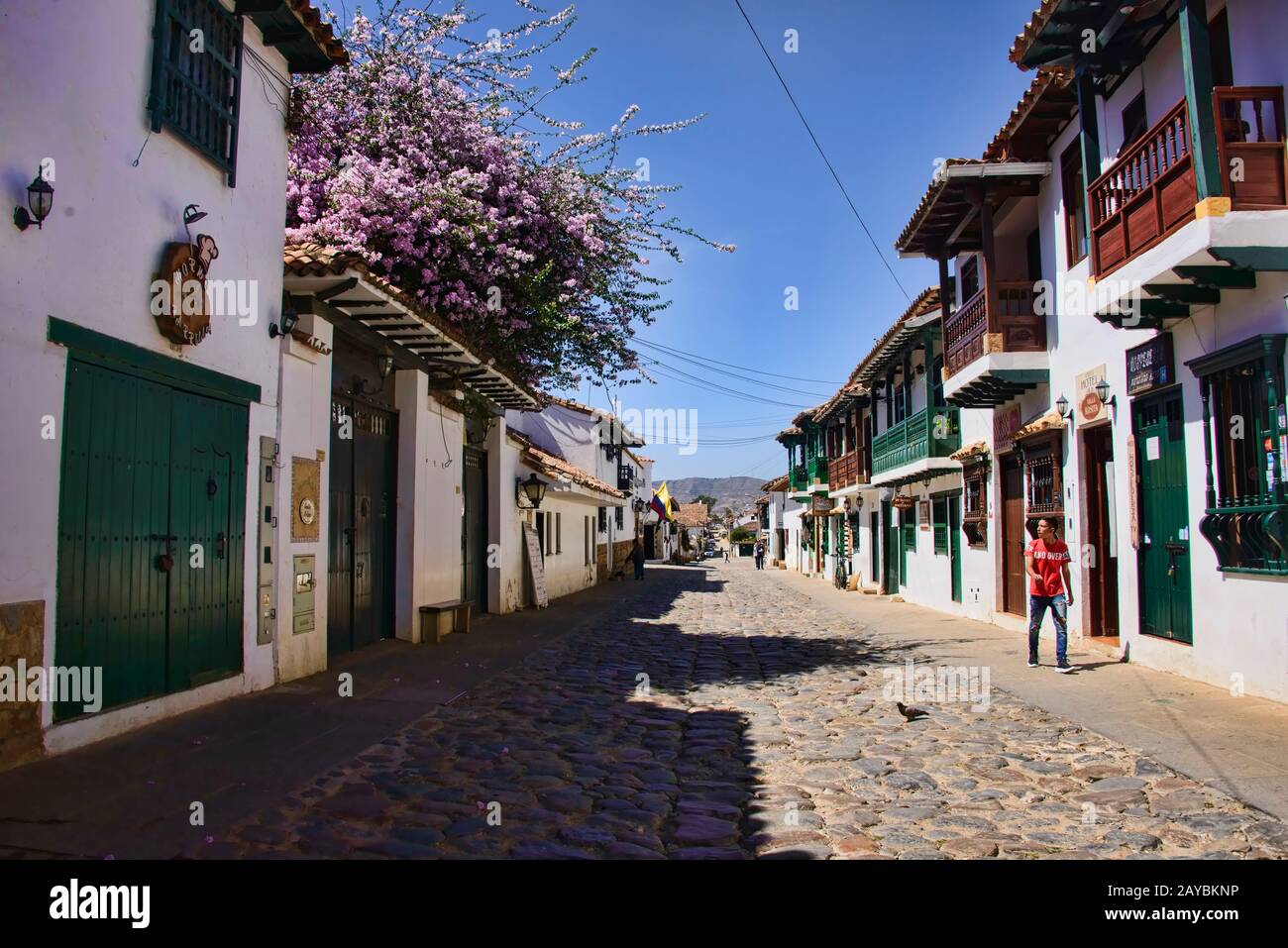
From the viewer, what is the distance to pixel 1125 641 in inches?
390

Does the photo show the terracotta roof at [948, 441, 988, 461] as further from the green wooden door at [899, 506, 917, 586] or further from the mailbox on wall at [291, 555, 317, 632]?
the mailbox on wall at [291, 555, 317, 632]

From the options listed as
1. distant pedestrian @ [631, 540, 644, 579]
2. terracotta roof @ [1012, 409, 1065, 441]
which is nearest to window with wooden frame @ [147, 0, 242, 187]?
terracotta roof @ [1012, 409, 1065, 441]

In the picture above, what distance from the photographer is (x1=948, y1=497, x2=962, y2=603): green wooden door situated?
1645 centimetres

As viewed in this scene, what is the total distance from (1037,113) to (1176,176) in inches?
157

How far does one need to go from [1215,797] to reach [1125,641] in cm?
555

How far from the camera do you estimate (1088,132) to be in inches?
383

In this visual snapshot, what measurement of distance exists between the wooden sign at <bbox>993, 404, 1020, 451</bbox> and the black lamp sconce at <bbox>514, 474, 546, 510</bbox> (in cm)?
832

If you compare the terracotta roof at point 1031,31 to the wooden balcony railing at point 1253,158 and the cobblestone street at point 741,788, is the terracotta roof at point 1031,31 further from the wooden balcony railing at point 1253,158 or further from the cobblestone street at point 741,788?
the cobblestone street at point 741,788

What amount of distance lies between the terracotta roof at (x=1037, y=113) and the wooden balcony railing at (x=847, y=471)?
42.2ft

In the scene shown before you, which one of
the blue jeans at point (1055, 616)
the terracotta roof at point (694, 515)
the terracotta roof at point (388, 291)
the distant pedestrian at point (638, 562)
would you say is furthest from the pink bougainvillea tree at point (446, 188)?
the terracotta roof at point (694, 515)

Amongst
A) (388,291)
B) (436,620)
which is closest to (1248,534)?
(388,291)

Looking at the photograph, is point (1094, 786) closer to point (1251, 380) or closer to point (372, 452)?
point (1251, 380)

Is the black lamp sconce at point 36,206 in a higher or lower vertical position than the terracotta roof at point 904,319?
lower

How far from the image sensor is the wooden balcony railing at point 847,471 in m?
24.8
